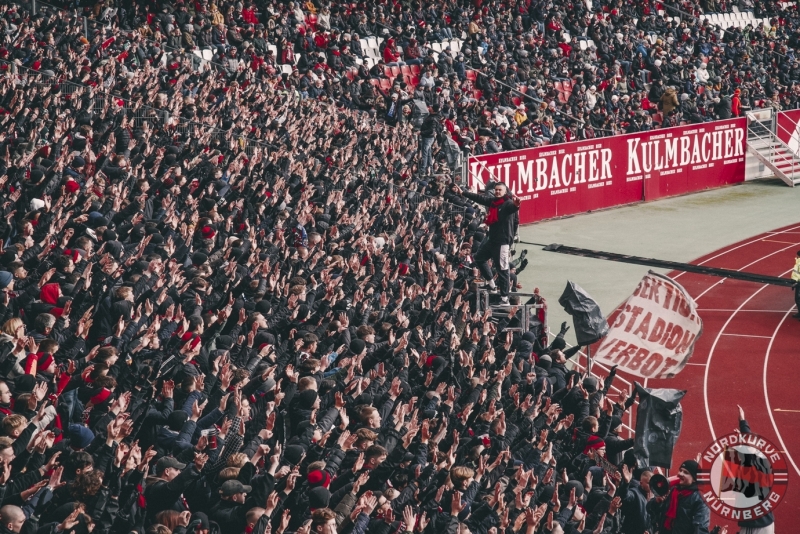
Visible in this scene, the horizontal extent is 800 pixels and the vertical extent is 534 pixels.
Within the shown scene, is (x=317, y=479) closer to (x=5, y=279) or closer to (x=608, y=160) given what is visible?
(x=5, y=279)

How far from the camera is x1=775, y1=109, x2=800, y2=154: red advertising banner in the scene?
118 ft

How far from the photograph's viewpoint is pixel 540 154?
28.6 meters

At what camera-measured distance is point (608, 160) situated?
30812 millimetres

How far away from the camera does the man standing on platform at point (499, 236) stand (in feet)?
61.8

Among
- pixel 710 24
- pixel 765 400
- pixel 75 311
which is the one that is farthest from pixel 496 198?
pixel 710 24

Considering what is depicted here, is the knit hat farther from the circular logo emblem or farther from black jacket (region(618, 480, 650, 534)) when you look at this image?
the circular logo emblem

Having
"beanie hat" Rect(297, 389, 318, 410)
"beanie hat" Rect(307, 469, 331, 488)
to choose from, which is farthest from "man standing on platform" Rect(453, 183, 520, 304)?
"beanie hat" Rect(307, 469, 331, 488)

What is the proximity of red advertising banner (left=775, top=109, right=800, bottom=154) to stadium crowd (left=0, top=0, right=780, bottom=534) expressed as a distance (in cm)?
1550

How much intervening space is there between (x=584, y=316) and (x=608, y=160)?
16.2 m

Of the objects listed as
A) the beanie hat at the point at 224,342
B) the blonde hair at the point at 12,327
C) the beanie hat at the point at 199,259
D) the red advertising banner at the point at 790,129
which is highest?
the red advertising banner at the point at 790,129

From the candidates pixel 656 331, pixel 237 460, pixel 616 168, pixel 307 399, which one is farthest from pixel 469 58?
pixel 237 460

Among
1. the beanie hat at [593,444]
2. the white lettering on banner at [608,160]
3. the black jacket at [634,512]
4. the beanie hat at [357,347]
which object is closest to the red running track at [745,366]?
Answer: the beanie hat at [593,444]

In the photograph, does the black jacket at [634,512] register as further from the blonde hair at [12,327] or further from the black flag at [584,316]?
the blonde hair at [12,327]

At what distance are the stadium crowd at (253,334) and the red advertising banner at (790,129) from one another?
15.5m
